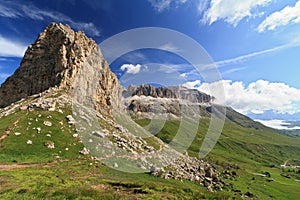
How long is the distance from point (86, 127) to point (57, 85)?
116 feet

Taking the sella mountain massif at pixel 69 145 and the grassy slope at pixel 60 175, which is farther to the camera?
the sella mountain massif at pixel 69 145

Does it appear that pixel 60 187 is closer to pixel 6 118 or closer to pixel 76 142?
pixel 76 142

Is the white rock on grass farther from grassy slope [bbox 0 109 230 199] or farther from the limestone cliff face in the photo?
the limestone cliff face

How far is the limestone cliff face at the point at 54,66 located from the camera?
95.1 metres

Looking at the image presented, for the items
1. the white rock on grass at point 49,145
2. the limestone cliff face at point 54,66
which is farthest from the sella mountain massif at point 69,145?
the white rock on grass at point 49,145

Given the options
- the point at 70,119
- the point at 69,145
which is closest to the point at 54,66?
the point at 70,119

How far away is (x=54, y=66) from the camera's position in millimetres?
98688

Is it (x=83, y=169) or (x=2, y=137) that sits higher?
(x=2, y=137)

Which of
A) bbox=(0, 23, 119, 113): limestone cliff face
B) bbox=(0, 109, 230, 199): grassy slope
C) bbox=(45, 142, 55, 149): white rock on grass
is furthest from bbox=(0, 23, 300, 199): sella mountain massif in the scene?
bbox=(45, 142, 55, 149): white rock on grass

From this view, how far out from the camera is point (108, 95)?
403 ft

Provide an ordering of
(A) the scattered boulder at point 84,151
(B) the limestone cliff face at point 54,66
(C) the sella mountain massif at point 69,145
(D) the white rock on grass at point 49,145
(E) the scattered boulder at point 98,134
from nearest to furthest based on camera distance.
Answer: (C) the sella mountain massif at point 69,145 < (D) the white rock on grass at point 49,145 < (A) the scattered boulder at point 84,151 < (E) the scattered boulder at point 98,134 < (B) the limestone cliff face at point 54,66

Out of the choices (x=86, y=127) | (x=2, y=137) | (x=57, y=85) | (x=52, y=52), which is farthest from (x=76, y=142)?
(x=52, y=52)

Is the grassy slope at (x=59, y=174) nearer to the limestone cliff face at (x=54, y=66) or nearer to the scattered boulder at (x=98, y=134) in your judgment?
the scattered boulder at (x=98, y=134)

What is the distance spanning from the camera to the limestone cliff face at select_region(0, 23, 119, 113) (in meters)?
95.1
